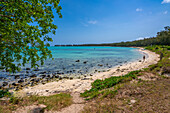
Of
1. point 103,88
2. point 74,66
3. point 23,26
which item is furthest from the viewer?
point 74,66

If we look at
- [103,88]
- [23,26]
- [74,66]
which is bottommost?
[74,66]

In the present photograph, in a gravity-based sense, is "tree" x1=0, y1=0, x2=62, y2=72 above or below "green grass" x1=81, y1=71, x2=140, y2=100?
above

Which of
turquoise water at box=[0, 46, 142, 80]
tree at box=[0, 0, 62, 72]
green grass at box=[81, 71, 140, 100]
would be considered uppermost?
tree at box=[0, 0, 62, 72]

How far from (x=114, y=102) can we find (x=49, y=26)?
724 cm

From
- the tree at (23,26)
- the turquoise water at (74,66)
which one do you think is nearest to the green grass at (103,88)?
the tree at (23,26)

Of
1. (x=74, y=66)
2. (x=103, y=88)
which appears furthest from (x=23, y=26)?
(x=74, y=66)

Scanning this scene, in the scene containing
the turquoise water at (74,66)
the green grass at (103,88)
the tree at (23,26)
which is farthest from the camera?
the turquoise water at (74,66)

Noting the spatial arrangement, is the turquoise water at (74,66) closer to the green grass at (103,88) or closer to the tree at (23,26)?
the green grass at (103,88)

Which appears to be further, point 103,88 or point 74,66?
point 74,66

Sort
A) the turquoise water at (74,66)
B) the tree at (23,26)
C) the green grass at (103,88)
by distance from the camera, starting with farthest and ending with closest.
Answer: the turquoise water at (74,66), the green grass at (103,88), the tree at (23,26)

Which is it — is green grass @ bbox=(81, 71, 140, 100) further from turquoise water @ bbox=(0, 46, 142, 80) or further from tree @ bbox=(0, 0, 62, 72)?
turquoise water @ bbox=(0, 46, 142, 80)

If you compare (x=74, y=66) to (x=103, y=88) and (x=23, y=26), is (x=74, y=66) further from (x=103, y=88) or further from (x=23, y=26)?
(x=23, y=26)

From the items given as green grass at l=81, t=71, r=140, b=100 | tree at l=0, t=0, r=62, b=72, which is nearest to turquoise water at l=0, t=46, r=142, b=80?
green grass at l=81, t=71, r=140, b=100

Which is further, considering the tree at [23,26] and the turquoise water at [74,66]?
the turquoise water at [74,66]
